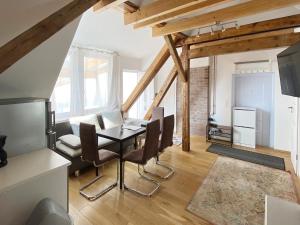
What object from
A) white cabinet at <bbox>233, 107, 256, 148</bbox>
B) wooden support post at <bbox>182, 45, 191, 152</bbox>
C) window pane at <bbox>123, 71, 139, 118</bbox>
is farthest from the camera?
window pane at <bbox>123, 71, 139, 118</bbox>

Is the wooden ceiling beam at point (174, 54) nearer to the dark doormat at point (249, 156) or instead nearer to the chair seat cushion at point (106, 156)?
the dark doormat at point (249, 156)

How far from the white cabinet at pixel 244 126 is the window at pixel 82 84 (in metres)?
3.41

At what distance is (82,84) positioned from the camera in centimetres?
394

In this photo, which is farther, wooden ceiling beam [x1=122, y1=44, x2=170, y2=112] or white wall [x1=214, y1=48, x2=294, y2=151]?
wooden ceiling beam [x1=122, y1=44, x2=170, y2=112]

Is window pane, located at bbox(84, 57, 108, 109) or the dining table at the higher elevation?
window pane, located at bbox(84, 57, 108, 109)

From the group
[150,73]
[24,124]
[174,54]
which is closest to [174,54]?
[174,54]

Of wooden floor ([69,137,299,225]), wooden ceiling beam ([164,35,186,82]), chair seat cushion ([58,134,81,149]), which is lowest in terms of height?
wooden floor ([69,137,299,225])

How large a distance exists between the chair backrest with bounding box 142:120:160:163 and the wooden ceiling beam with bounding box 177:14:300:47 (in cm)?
225

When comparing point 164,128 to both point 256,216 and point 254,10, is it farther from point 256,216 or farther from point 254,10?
point 254,10

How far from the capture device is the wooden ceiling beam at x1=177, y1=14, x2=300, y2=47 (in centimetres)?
281

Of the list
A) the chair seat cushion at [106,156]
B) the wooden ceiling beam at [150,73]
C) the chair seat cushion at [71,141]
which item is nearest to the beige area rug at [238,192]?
the chair seat cushion at [106,156]

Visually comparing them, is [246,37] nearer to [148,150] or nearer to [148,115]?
[148,150]

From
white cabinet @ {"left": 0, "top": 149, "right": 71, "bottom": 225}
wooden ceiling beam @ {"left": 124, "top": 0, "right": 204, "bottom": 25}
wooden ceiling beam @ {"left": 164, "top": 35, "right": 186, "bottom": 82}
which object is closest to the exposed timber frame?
wooden ceiling beam @ {"left": 164, "top": 35, "right": 186, "bottom": 82}

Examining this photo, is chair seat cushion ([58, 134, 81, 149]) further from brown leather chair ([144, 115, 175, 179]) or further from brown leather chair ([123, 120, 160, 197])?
brown leather chair ([144, 115, 175, 179])
